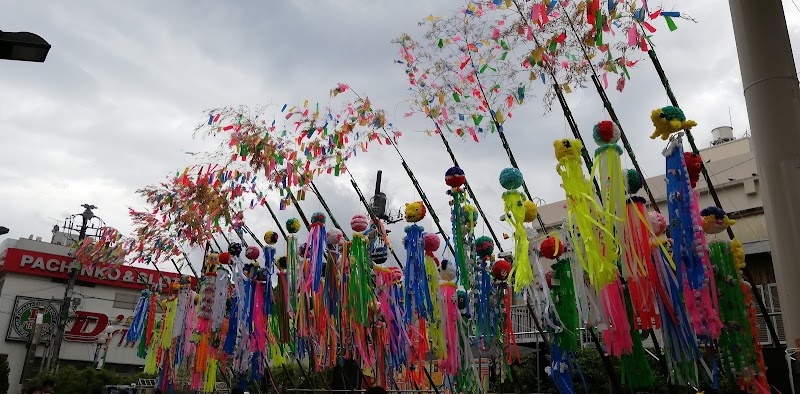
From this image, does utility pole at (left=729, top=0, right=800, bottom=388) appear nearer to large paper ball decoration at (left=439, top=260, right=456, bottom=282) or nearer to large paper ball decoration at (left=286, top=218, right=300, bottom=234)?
large paper ball decoration at (left=439, top=260, right=456, bottom=282)

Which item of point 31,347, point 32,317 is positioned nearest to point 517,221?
point 31,347

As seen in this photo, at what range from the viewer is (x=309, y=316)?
21.4 feet

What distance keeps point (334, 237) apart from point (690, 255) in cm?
375

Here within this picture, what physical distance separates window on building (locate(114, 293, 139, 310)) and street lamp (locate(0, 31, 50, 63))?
20.6 meters

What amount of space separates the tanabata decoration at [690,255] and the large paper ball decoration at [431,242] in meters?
2.40

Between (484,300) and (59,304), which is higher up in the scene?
(59,304)

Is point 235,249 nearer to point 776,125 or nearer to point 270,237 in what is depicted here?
point 270,237

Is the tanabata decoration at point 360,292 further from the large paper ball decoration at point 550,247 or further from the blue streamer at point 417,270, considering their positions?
the large paper ball decoration at point 550,247

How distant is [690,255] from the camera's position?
3664 millimetres

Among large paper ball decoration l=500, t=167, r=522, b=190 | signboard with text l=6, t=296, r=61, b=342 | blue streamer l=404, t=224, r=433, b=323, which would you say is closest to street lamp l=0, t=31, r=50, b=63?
large paper ball decoration l=500, t=167, r=522, b=190

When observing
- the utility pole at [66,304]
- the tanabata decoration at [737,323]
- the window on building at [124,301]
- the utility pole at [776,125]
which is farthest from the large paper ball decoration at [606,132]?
the window on building at [124,301]

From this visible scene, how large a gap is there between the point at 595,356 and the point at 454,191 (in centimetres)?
604

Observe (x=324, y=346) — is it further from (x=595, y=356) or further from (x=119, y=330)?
(x=119, y=330)

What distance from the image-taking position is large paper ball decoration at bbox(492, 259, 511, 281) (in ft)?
17.3
